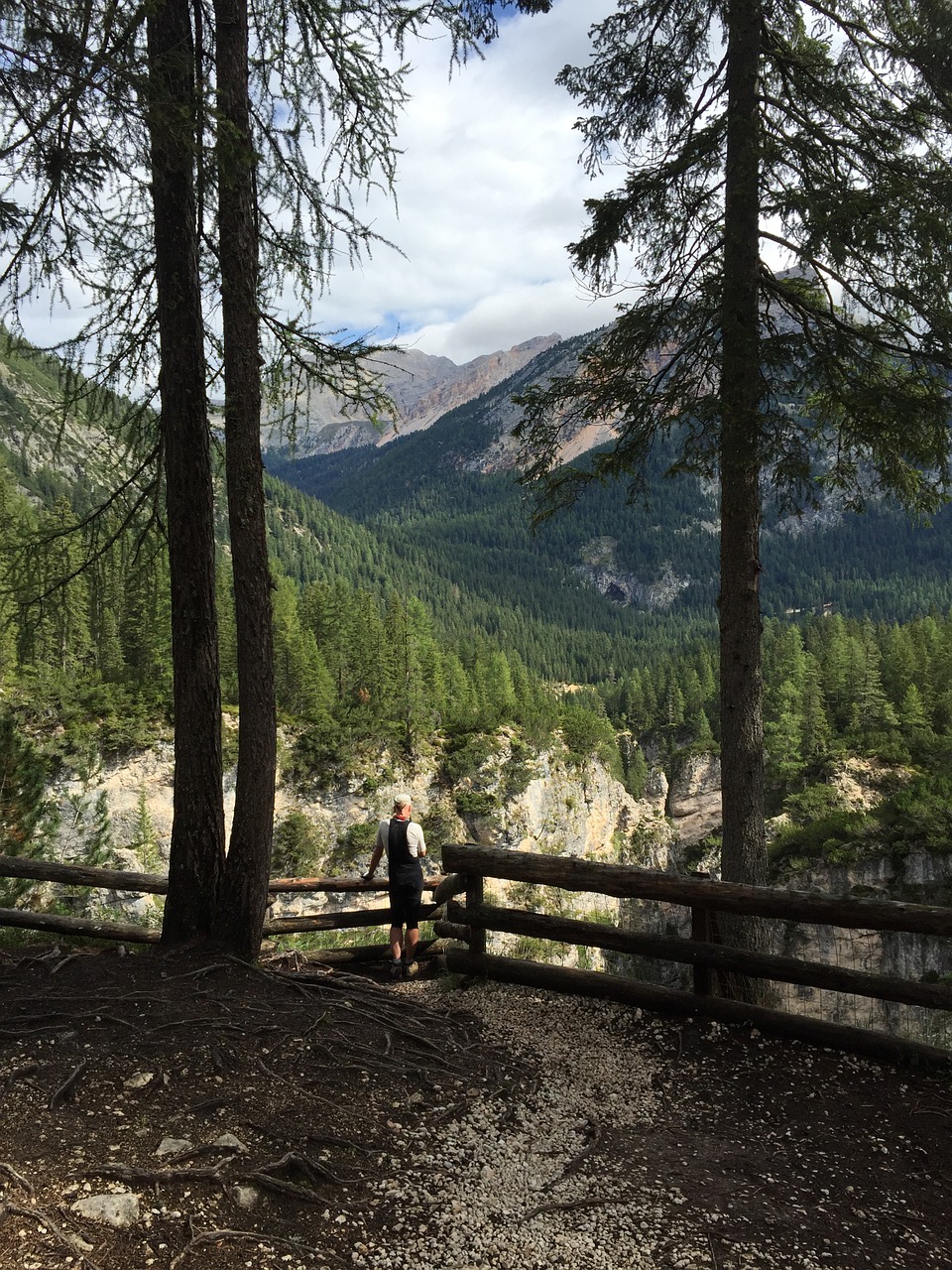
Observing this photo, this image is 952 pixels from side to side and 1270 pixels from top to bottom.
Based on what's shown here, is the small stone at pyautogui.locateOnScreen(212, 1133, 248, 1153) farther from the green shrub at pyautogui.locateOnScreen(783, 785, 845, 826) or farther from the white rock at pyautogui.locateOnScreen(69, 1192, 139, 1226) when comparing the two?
the green shrub at pyautogui.locateOnScreen(783, 785, 845, 826)

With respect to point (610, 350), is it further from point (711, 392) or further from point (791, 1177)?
point (791, 1177)

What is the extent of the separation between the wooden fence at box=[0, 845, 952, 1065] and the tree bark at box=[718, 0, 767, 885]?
1.08 metres

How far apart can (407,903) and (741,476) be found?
4.91 m

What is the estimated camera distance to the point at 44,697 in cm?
3366

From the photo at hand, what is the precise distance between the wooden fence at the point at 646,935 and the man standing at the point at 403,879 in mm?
183

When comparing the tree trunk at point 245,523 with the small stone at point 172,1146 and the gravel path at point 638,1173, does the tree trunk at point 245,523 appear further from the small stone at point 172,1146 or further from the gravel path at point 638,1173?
the small stone at point 172,1146

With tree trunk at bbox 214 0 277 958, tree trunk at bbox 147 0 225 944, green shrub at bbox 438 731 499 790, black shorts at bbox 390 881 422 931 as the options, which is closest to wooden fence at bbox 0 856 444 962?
black shorts at bbox 390 881 422 931

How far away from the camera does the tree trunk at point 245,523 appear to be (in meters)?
6.00

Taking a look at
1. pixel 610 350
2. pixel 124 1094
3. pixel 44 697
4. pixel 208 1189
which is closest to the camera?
pixel 208 1189

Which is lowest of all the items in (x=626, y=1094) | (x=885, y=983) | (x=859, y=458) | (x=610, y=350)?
(x=626, y=1094)

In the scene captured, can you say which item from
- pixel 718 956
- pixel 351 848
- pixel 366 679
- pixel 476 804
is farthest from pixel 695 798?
pixel 718 956

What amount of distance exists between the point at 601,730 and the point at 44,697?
3823 centimetres

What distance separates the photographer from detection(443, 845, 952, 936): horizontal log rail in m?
4.97

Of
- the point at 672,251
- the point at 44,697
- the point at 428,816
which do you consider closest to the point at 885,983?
the point at 672,251
